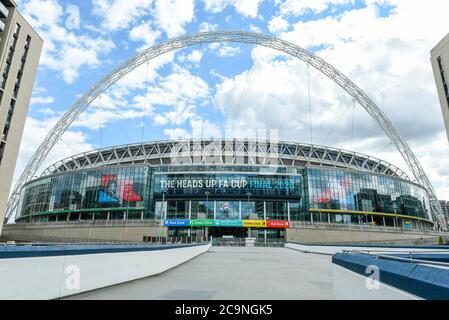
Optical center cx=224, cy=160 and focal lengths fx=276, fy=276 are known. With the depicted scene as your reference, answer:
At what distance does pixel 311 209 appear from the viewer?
7331 cm

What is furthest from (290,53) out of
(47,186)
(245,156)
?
(47,186)

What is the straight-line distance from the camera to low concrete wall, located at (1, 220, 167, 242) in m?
65.7

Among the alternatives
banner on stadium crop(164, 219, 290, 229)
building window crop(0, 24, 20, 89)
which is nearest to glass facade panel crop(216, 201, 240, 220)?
banner on stadium crop(164, 219, 290, 229)

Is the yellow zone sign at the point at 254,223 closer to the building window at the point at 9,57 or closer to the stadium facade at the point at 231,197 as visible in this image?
the stadium facade at the point at 231,197

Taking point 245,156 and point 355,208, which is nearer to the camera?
point 355,208

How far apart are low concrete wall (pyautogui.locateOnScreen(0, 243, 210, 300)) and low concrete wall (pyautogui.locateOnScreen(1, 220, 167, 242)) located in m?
58.2

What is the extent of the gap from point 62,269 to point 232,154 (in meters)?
85.8

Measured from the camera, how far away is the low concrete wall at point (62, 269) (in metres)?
4.45

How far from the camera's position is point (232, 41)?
85125 mm

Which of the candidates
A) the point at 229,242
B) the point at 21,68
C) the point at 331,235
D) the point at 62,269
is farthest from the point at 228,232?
the point at 62,269

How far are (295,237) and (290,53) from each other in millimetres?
54407

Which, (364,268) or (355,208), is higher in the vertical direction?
(355,208)
